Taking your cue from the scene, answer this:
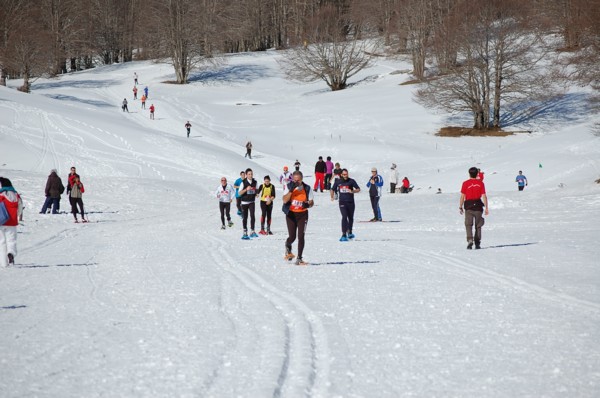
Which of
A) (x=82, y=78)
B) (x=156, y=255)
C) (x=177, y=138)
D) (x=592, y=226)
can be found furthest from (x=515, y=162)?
(x=82, y=78)

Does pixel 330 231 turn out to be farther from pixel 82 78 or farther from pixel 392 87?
pixel 82 78

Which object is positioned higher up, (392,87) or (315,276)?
(392,87)

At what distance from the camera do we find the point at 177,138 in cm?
4138

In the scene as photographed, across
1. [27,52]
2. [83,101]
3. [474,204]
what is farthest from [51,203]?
[27,52]

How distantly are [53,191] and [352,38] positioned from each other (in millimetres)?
60802

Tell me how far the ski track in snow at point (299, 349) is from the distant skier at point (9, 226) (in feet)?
16.5

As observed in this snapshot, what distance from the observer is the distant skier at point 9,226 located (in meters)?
11.8

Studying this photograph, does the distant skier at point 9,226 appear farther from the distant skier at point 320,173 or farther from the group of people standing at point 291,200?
the distant skier at point 320,173

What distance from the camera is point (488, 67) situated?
46.9 m

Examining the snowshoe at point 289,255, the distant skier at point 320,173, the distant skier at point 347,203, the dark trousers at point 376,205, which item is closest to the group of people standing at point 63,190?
the dark trousers at point 376,205

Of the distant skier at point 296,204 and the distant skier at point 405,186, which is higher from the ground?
the distant skier at point 405,186

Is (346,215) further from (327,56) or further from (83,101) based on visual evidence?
(327,56)

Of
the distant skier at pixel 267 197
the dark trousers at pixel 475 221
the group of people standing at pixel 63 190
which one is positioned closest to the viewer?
the dark trousers at pixel 475 221

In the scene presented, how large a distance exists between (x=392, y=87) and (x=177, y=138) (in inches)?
1097
